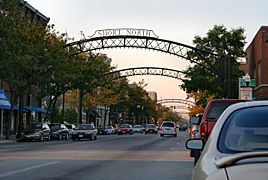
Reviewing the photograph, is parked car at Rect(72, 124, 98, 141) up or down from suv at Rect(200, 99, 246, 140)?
down

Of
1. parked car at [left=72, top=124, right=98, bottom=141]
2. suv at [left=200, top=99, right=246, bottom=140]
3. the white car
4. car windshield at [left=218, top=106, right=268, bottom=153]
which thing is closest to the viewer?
the white car

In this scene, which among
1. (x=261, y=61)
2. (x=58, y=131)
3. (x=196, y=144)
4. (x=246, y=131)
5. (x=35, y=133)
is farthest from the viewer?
(x=58, y=131)

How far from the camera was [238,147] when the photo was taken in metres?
5.21

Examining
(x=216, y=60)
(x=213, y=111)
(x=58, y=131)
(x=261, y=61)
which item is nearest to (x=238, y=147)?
(x=213, y=111)

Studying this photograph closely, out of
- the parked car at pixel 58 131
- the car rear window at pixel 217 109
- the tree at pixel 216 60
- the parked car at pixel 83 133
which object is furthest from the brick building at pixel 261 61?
the car rear window at pixel 217 109

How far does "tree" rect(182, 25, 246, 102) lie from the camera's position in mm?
55875

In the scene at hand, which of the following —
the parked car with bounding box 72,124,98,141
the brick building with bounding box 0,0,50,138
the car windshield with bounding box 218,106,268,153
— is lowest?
the parked car with bounding box 72,124,98,141

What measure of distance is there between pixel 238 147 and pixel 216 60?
175ft

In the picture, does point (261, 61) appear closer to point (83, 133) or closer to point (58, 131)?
point (83, 133)

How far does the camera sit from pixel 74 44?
5638 cm

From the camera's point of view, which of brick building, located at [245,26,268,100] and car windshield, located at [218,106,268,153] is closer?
car windshield, located at [218,106,268,153]

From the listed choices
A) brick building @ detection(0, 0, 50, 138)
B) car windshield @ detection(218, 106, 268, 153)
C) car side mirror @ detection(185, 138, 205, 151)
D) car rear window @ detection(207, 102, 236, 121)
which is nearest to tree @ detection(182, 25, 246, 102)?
brick building @ detection(0, 0, 50, 138)

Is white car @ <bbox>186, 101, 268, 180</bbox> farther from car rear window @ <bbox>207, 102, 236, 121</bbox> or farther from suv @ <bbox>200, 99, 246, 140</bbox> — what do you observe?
car rear window @ <bbox>207, 102, 236, 121</bbox>

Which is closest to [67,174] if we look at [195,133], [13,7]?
A: [195,133]
